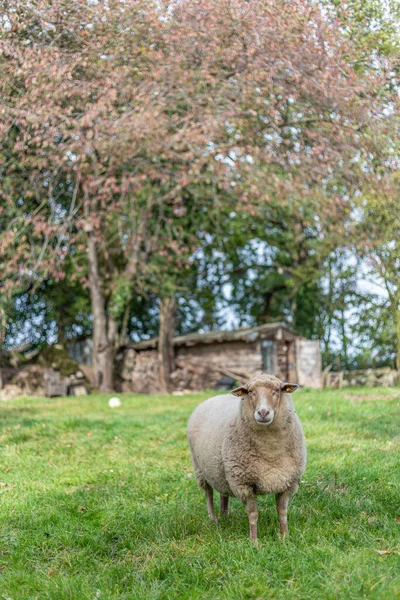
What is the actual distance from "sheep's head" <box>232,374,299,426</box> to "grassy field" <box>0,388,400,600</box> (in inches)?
41.8

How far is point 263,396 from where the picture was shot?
5.75 m

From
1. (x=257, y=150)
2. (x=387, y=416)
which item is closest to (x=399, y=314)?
(x=257, y=150)

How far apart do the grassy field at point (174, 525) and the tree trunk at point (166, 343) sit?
14.9 meters

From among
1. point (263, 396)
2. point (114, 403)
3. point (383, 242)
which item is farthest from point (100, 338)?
point (263, 396)

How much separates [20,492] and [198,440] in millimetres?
→ 2670

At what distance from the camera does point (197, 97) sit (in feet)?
53.9

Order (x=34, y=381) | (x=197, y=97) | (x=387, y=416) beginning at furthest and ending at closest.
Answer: (x=34, y=381)
(x=197, y=97)
(x=387, y=416)

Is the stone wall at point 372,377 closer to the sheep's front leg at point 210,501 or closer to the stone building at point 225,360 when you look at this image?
the stone building at point 225,360

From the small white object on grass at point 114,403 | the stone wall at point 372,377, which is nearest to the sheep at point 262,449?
the small white object on grass at point 114,403

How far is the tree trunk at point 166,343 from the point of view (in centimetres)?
2678

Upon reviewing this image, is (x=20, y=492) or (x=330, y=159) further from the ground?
(x=330, y=159)

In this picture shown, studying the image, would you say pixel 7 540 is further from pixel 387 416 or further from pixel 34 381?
pixel 34 381

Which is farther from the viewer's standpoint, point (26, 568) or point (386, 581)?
point (26, 568)

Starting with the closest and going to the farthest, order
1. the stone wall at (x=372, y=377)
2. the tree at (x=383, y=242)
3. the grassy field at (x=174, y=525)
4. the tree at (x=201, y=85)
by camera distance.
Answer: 1. the grassy field at (x=174, y=525)
2. the tree at (x=201, y=85)
3. the tree at (x=383, y=242)
4. the stone wall at (x=372, y=377)
